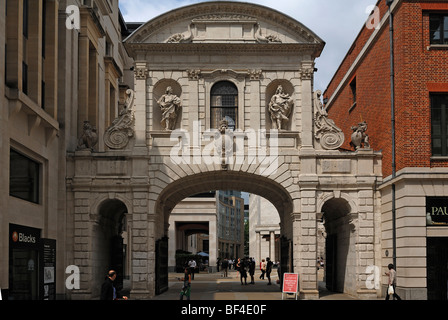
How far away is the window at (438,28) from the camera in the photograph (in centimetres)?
2866

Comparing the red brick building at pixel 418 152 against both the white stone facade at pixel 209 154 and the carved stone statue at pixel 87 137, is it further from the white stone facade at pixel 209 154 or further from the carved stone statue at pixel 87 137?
the carved stone statue at pixel 87 137

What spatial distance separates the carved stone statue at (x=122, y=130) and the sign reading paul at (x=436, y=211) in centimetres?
1386

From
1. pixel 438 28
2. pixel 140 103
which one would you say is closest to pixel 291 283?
pixel 140 103

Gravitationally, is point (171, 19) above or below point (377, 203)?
above

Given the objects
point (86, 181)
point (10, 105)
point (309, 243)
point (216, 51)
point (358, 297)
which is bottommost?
point (358, 297)

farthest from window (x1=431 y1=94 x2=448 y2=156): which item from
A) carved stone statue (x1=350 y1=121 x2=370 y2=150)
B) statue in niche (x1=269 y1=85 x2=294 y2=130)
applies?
statue in niche (x1=269 y1=85 x2=294 y2=130)

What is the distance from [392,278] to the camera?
2598 cm

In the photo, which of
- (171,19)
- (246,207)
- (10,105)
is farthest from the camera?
(246,207)

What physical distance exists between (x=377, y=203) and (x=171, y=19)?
514 inches

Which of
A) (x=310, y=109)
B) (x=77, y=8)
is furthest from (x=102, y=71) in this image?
(x=310, y=109)

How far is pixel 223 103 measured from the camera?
108 ft

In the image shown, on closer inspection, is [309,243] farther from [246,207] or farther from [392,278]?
[246,207]

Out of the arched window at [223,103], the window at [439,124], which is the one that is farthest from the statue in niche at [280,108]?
the window at [439,124]

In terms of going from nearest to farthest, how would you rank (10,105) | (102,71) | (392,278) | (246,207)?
(10,105)
(392,278)
(102,71)
(246,207)
